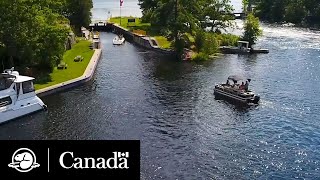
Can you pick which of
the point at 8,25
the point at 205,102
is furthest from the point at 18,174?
the point at 8,25

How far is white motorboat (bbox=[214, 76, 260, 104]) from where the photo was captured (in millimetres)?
66625

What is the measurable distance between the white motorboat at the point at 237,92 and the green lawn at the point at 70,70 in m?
25.5

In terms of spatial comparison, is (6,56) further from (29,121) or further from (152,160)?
(152,160)

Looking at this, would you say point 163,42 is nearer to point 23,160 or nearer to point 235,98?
point 235,98

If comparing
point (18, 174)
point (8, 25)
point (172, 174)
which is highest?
point (8, 25)

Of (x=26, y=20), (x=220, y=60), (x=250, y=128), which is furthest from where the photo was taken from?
(x=220, y=60)

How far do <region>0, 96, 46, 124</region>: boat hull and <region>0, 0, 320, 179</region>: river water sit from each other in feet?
3.06

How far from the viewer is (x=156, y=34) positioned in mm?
131750

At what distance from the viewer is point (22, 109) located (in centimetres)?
5928

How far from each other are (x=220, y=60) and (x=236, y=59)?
437 centimetres

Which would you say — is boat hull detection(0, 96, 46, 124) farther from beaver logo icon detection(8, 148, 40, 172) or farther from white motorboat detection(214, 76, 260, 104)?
beaver logo icon detection(8, 148, 40, 172)

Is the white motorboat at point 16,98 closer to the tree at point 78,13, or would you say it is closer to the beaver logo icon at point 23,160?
the beaver logo icon at point 23,160

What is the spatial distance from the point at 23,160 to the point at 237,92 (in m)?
46.9

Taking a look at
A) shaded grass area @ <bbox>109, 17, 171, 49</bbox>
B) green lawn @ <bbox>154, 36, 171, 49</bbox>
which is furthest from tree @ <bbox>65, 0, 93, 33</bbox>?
green lawn @ <bbox>154, 36, 171, 49</bbox>
